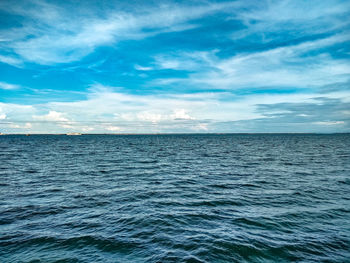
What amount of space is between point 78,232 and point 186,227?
233 inches

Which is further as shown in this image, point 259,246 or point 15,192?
point 15,192

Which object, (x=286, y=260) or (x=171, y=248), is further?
(x=171, y=248)

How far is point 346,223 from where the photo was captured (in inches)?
527

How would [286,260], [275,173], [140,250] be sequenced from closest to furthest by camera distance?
[286,260]
[140,250]
[275,173]

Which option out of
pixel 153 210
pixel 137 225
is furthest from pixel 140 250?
pixel 153 210

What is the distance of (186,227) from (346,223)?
31.7ft

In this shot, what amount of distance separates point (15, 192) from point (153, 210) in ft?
44.8

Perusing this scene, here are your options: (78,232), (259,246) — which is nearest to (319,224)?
(259,246)

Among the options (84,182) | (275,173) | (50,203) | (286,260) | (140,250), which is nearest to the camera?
(286,260)

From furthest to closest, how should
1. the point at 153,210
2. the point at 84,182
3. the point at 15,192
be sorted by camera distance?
the point at 84,182 < the point at 15,192 < the point at 153,210

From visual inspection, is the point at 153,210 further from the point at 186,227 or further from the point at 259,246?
the point at 259,246

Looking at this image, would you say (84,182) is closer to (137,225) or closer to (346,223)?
(137,225)

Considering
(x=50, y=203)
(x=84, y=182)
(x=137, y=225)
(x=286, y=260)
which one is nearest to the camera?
(x=286, y=260)

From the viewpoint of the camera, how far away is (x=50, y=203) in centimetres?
1695
